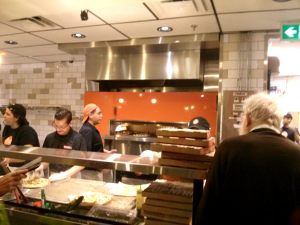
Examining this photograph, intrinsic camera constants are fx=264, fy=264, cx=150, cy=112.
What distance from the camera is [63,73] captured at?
5938mm

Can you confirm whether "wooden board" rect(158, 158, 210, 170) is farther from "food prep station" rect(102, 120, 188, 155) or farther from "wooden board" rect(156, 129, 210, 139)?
"food prep station" rect(102, 120, 188, 155)

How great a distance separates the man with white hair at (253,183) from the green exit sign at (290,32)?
2313 millimetres

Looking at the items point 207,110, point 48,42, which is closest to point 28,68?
point 48,42

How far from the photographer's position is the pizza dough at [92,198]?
1627 millimetres

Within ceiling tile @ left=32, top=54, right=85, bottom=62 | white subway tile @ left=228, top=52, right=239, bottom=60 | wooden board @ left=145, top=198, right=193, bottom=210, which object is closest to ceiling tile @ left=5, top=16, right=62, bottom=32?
ceiling tile @ left=32, top=54, right=85, bottom=62

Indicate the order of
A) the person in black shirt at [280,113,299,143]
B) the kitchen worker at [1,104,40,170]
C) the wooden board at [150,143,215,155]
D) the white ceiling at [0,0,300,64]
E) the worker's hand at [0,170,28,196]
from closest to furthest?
1. the wooden board at [150,143,215,155]
2. the worker's hand at [0,170,28,196]
3. the white ceiling at [0,0,300,64]
4. the kitchen worker at [1,104,40,170]
5. the person in black shirt at [280,113,299,143]

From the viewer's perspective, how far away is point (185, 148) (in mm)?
1293

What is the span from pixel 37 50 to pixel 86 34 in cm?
154

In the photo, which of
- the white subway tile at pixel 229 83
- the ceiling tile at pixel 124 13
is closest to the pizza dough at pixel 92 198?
the ceiling tile at pixel 124 13

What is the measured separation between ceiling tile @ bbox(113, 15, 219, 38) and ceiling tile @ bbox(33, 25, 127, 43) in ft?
0.61

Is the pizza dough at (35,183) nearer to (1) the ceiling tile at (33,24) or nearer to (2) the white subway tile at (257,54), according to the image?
(1) the ceiling tile at (33,24)

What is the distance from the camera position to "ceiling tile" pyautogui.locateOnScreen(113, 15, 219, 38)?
3.27 meters

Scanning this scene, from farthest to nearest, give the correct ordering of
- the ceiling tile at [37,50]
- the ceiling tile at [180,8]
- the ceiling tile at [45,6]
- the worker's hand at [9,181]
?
the ceiling tile at [37,50]
the ceiling tile at [180,8]
the ceiling tile at [45,6]
the worker's hand at [9,181]

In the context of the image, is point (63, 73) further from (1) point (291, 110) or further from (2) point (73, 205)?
(1) point (291, 110)
